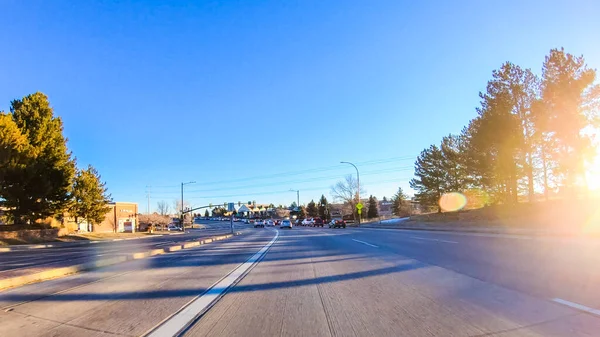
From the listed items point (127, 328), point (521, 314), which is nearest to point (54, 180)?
point (127, 328)

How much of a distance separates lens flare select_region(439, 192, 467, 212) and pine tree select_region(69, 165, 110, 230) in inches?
1692

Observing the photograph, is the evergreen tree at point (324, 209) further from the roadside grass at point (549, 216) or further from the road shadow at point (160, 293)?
the road shadow at point (160, 293)

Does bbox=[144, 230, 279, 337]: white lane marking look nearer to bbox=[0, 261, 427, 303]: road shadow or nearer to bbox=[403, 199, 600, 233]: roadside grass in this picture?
bbox=[0, 261, 427, 303]: road shadow

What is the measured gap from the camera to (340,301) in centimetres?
747

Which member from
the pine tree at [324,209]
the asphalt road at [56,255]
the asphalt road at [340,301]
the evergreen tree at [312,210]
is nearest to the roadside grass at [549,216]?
the asphalt road at [340,301]

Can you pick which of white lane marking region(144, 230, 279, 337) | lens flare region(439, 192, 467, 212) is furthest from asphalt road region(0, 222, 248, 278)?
lens flare region(439, 192, 467, 212)

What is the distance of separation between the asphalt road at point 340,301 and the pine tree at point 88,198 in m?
35.6

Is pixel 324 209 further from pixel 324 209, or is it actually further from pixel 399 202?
pixel 399 202

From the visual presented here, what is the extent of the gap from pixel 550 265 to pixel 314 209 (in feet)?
462

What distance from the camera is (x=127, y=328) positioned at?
19.1 feet

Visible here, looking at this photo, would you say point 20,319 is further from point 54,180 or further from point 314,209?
point 314,209

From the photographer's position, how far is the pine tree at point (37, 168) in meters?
35.8

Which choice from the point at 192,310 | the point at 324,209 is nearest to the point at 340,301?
the point at 192,310

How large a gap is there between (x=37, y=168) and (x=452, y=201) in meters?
48.8
